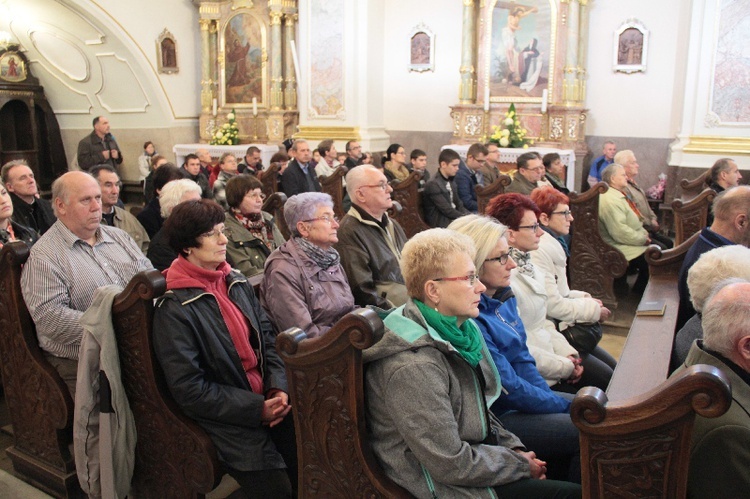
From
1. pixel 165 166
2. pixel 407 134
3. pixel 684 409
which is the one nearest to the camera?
pixel 684 409

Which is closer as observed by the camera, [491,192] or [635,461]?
[635,461]

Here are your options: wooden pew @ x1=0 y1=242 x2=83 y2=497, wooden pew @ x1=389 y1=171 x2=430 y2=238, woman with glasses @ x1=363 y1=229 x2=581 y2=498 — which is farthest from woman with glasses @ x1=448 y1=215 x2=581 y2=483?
wooden pew @ x1=389 y1=171 x2=430 y2=238

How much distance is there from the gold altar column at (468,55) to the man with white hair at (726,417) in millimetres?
8900

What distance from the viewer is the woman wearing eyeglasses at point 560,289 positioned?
11.1 ft

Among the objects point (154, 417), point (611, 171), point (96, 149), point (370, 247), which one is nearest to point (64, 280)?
point (154, 417)

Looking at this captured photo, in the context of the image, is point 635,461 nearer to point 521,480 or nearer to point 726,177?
point 521,480

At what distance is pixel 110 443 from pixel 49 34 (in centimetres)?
1159

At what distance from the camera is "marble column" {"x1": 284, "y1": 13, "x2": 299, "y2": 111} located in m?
11.5

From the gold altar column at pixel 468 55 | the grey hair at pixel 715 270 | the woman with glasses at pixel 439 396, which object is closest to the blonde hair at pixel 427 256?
the woman with glasses at pixel 439 396

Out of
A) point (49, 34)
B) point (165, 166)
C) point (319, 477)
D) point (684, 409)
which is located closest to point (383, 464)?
point (319, 477)

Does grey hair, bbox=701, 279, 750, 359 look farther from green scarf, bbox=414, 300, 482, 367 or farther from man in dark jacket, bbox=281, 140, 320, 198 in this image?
man in dark jacket, bbox=281, 140, 320, 198

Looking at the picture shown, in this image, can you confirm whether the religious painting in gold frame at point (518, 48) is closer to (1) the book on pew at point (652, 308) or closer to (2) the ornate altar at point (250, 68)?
(2) the ornate altar at point (250, 68)

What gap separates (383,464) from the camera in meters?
1.95

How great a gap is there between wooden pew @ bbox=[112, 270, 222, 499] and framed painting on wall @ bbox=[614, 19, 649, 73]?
9.20m
